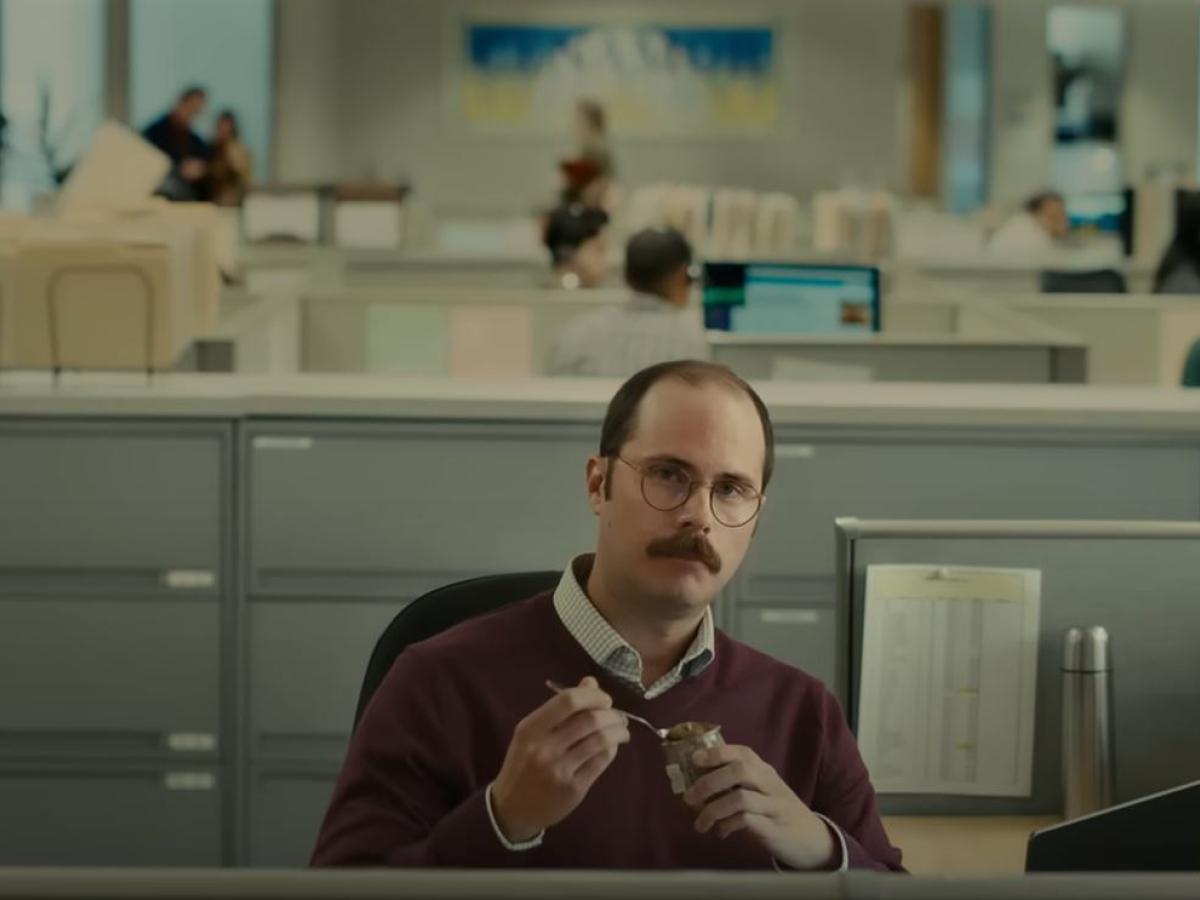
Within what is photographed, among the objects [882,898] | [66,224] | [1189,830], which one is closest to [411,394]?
[66,224]

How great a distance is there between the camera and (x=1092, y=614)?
2.40 meters

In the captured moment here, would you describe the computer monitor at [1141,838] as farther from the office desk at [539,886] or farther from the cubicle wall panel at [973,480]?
the cubicle wall panel at [973,480]

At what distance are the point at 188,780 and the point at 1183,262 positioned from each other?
5.65 m

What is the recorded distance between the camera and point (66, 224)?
4113 millimetres

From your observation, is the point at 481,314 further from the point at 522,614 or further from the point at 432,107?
the point at 432,107

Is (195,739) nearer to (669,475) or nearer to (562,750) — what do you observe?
(669,475)

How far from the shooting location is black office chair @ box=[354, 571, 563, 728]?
2.13m

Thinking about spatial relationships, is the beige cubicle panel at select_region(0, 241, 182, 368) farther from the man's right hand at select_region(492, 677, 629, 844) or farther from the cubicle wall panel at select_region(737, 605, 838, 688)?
the man's right hand at select_region(492, 677, 629, 844)

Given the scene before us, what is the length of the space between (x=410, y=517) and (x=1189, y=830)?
2.15m

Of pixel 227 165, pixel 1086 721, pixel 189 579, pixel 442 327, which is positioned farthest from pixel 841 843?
pixel 227 165

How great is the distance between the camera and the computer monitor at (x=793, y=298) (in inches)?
233

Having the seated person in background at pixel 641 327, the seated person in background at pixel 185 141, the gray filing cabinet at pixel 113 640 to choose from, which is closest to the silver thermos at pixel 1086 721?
the gray filing cabinet at pixel 113 640

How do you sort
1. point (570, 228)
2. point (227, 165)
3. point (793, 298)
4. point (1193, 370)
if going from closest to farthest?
point (1193, 370) < point (793, 298) < point (570, 228) < point (227, 165)

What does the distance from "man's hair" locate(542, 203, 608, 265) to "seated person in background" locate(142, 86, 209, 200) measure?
4.07 m
